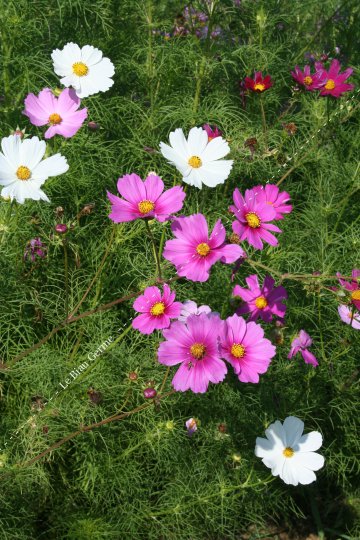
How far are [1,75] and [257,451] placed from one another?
1.39 metres

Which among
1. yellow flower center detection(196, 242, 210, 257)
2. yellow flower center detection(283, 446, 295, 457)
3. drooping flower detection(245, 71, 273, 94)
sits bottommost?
yellow flower center detection(283, 446, 295, 457)

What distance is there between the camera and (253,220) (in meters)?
1.21

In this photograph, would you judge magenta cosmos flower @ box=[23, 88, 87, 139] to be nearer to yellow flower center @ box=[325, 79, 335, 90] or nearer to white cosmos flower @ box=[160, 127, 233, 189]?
white cosmos flower @ box=[160, 127, 233, 189]

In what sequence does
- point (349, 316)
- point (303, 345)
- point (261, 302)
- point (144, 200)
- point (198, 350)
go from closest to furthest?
point (198, 350)
point (144, 200)
point (261, 302)
point (303, 345)
point (349, 316)

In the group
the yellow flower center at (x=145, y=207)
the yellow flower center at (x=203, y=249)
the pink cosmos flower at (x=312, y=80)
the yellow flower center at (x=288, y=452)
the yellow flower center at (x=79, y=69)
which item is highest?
the pink cosmos flower at (x=312, y=80)

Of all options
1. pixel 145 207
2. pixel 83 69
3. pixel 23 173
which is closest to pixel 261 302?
pixel 145 207

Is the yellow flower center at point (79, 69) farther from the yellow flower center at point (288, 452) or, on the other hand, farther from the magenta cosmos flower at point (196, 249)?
the yellow flower center at point (288, 452)

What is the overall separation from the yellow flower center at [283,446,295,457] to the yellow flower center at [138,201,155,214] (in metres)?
0.62

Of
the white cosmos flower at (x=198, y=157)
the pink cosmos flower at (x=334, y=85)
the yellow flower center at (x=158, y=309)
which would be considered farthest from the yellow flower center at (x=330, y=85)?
the yellow flower center at (x=158, y=309)

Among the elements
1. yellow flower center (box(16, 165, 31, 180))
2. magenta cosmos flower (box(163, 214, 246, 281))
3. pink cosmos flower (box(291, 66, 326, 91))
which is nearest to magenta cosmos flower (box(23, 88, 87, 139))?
yellow flower center (box(16, 165, 31, 180))

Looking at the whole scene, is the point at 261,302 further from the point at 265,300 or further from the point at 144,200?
the point at 144,200

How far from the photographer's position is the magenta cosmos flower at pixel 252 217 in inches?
46.6

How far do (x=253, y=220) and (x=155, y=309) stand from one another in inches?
10.6

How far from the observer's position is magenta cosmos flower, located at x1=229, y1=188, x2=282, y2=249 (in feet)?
3.89
